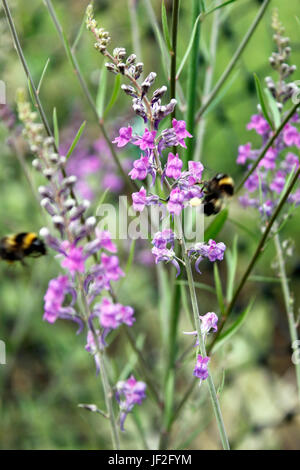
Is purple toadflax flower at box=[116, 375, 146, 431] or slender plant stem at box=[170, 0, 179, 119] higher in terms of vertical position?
slender plant stem at box=[170, 0, 179, 119]

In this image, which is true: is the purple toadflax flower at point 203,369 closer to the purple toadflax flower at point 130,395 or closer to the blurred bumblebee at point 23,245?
the purple toadflax flower at point 130,395

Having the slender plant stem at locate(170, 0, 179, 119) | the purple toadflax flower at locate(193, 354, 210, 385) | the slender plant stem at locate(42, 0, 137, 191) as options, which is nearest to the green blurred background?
the slender plant stem at locate(42, 0, 137, 191)

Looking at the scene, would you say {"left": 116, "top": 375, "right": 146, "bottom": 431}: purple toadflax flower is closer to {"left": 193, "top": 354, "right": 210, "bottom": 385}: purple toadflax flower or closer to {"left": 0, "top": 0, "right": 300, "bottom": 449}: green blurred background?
{"left": 193, "top": 354, "right": 210, "bottom": 385}: purple toadflax flower

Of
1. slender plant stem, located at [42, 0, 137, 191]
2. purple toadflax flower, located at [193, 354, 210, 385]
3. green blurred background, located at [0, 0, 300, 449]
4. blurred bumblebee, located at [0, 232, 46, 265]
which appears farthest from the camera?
green blurred background, located at [0, 0, 300, 449]

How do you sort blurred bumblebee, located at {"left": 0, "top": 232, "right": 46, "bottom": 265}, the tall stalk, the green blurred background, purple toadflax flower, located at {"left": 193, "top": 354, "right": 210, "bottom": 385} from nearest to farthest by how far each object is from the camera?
purple toadflax flower, located at {"left": 193, "top": 354, "right": 210, "bottom": 385} < the tall stalk < blurred bumblebee, located at {"left": 0, "top": 232, "right": 46, "bottom": 265} < the green blurred background

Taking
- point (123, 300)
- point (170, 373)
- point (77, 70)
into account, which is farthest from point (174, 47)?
point (123, 300)

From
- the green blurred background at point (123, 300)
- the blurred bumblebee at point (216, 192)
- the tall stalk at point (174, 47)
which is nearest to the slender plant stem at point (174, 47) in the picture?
the tall stalk at point (174, 47)

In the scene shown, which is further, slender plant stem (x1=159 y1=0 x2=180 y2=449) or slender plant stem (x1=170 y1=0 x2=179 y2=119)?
slender plant stem (x1=159 y1=0 x2=180 y2=449)
